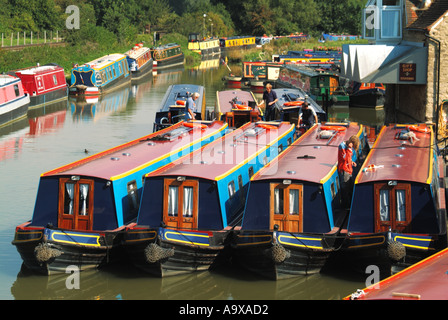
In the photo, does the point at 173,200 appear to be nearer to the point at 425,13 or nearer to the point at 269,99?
the point at 269,99

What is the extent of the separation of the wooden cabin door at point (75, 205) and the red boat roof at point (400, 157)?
17.9ft

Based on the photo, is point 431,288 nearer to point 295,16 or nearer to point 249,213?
point 249,213

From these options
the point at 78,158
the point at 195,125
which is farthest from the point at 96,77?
the point at 195,125

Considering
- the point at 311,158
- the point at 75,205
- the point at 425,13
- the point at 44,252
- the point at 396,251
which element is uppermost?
the point at 425,13

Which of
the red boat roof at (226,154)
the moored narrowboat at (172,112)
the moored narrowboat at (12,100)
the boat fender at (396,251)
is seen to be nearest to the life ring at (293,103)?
the moored narrowboat at (172,112)

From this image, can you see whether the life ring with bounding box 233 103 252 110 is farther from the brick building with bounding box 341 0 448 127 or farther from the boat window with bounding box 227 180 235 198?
the boat window with bounding box 227 180 235 198

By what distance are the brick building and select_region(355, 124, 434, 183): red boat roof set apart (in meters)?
3.26

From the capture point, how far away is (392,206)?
14.0 meters

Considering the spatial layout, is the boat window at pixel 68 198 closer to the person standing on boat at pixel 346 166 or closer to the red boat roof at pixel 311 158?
the red boat roof at pixel 311 158

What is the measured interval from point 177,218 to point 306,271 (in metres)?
2.78

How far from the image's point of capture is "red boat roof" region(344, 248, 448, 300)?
9758 mm

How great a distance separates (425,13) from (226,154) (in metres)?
10.8

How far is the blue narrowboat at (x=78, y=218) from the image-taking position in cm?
1445

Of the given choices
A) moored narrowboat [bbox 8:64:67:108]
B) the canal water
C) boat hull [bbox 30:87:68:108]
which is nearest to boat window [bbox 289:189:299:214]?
the canal water
